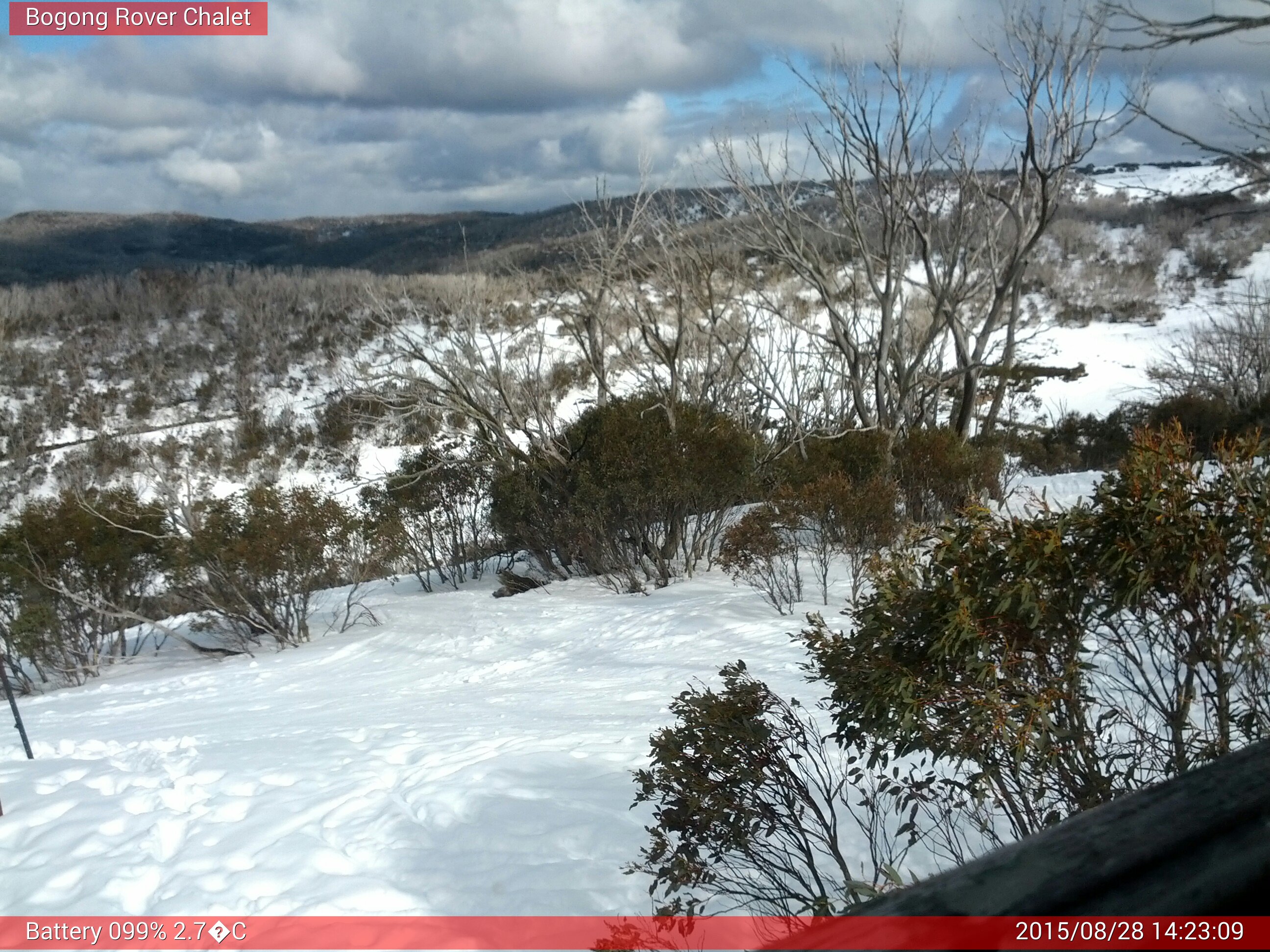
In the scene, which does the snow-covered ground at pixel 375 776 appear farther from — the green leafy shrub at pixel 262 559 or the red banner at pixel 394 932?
the green leafy shrub at pixel 262 559

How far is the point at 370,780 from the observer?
491cm

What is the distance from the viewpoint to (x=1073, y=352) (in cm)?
3062

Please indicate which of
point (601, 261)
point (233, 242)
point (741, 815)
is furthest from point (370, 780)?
point (233, 242)

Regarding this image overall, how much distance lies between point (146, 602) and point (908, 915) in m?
15.0

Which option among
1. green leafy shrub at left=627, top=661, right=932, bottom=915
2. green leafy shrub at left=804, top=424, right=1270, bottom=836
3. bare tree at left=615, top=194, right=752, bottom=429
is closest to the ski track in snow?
green leafy shrub at left=627, top=661, right=932, bottom=915

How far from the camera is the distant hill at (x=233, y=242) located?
50.1 m

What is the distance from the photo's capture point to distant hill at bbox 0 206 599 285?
164 feet

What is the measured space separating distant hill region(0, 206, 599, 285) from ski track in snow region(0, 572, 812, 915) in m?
35.9

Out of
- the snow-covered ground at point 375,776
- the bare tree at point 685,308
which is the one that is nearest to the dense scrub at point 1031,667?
the snow-covered ground at point 375,776

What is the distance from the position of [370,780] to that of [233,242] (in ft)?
223

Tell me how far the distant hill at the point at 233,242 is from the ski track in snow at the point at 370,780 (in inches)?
1412

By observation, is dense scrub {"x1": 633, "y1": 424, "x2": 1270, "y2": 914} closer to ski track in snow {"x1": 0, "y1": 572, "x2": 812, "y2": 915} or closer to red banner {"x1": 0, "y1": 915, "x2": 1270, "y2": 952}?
red banner {"x1": 0, "y1": 915, "x2": 1270, "y2": 952}

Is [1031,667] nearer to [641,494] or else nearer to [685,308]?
[641,494]

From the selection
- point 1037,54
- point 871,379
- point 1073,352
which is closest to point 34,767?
point 1037,54
